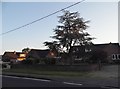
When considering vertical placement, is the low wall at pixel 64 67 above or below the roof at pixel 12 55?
below

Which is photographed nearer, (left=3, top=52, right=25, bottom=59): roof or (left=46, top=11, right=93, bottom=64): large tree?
(left=46, top=11, right=93, bottom=64): large tree

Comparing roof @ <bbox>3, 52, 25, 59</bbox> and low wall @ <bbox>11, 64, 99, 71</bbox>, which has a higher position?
roof @ <bbox>3, 52, 25, 59</bbox>

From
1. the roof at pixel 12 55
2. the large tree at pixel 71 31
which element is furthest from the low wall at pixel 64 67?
the roof at pixel 12 55

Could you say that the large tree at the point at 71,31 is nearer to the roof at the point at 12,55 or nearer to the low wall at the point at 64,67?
the low wall at the point at 64,67

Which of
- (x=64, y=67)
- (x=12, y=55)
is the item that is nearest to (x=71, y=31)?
(x=64, y=67)

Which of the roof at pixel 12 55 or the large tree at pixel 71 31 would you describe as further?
the roof at pixel 12 55

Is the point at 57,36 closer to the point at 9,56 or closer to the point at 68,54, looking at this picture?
the point at 68,54

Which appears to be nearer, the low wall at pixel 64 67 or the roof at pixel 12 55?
the low wall at pixel 64 67

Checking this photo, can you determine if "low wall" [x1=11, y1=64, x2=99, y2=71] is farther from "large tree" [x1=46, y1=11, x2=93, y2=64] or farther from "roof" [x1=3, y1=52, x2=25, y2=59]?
"roof" [x1=3, y1=52, x2=25, y2=59]

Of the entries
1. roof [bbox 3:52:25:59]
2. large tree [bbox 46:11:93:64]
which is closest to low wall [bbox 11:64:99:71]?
large tree [bbox 46:11:93:64]

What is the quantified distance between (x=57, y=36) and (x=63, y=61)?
19.8 feet

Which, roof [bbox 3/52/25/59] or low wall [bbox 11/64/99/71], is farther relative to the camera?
roof [bbox 3/52/25/59]

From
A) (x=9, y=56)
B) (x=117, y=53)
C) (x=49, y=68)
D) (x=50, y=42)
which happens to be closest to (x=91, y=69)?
(x=49, y=68)

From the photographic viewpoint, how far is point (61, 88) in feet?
50.1
